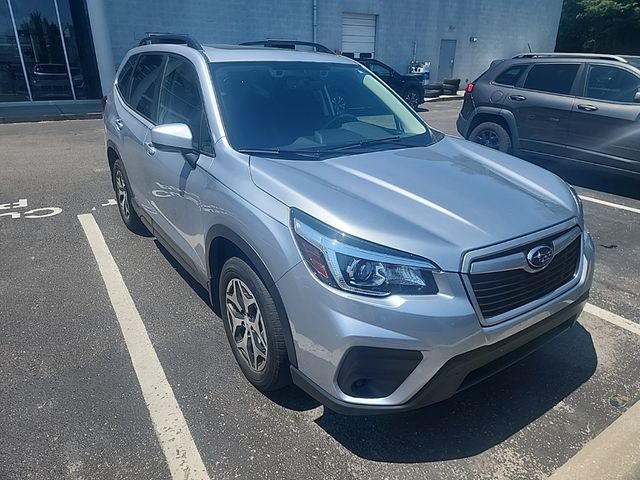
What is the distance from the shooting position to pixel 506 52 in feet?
80.2

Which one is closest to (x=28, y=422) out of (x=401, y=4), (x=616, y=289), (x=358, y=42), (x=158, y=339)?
(x=158, y=339)

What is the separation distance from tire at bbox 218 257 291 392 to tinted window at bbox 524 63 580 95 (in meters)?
6.14

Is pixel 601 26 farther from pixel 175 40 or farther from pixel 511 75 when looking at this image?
pixel 175 40

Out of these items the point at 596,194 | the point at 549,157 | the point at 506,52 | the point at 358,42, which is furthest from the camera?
the point at 506,52

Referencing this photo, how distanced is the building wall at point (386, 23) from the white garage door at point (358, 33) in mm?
290

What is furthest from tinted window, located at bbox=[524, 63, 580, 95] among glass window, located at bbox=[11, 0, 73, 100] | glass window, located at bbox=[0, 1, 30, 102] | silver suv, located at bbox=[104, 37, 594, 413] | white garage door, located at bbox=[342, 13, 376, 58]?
glass window, located at bbox=[0, 1, 30, 102]

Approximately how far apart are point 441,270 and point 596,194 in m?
5.56

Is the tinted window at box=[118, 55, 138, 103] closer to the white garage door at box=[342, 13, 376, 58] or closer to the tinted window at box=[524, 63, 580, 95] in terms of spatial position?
the tinted window at box=[524, 63, 580, 95]

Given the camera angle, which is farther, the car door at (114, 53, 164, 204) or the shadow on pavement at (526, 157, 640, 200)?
the shadow on pavement at (526, 157, 640, 200)

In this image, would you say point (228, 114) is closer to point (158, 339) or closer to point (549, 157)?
point (158, 339)

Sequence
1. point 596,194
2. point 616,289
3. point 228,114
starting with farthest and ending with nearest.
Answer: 1. point 596,194
2. point 616,289
3. point 228,114

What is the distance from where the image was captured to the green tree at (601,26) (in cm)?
3116

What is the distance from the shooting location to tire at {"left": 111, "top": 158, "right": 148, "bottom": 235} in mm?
4523

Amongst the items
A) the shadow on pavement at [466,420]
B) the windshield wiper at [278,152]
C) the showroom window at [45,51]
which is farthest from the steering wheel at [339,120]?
the showroom window at [45,51]
